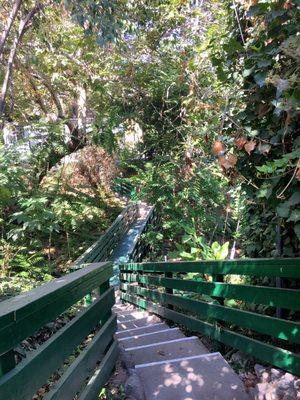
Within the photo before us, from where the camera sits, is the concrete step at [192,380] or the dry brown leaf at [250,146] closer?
the concrete step at [192,380]

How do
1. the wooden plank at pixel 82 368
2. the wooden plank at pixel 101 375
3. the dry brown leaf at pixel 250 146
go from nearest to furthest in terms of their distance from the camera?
the wooden plank at pixel 82 368, the wooden plank at pixel 101 375, the dry brown leaf at pixel 250 146

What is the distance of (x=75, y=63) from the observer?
13.0 metres

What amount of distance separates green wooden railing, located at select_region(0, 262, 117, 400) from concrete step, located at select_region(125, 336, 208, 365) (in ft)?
2.08

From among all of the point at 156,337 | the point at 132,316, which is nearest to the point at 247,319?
the point at 156,337

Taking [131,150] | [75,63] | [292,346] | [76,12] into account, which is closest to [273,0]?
[292,346]

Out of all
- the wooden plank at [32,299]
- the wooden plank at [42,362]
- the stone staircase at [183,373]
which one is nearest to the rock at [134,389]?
the stone staircase at [183,373]

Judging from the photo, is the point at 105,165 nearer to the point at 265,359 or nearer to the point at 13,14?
the point at 13,14

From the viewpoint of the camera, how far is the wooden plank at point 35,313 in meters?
1.75

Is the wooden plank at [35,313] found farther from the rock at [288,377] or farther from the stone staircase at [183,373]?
the rock at [288,377]

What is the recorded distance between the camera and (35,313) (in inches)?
81.2

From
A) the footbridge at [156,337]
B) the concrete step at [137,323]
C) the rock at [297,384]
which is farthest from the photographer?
the concrete step at [137,323]

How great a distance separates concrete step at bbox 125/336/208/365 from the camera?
4.31 m

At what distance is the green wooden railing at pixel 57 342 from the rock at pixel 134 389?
7.0 inches

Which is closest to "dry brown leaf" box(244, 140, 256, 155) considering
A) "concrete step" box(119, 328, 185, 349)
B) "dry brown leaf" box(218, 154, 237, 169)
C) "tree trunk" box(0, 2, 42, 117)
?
"dry brown leaf" box(218, 154, 237, 169)
